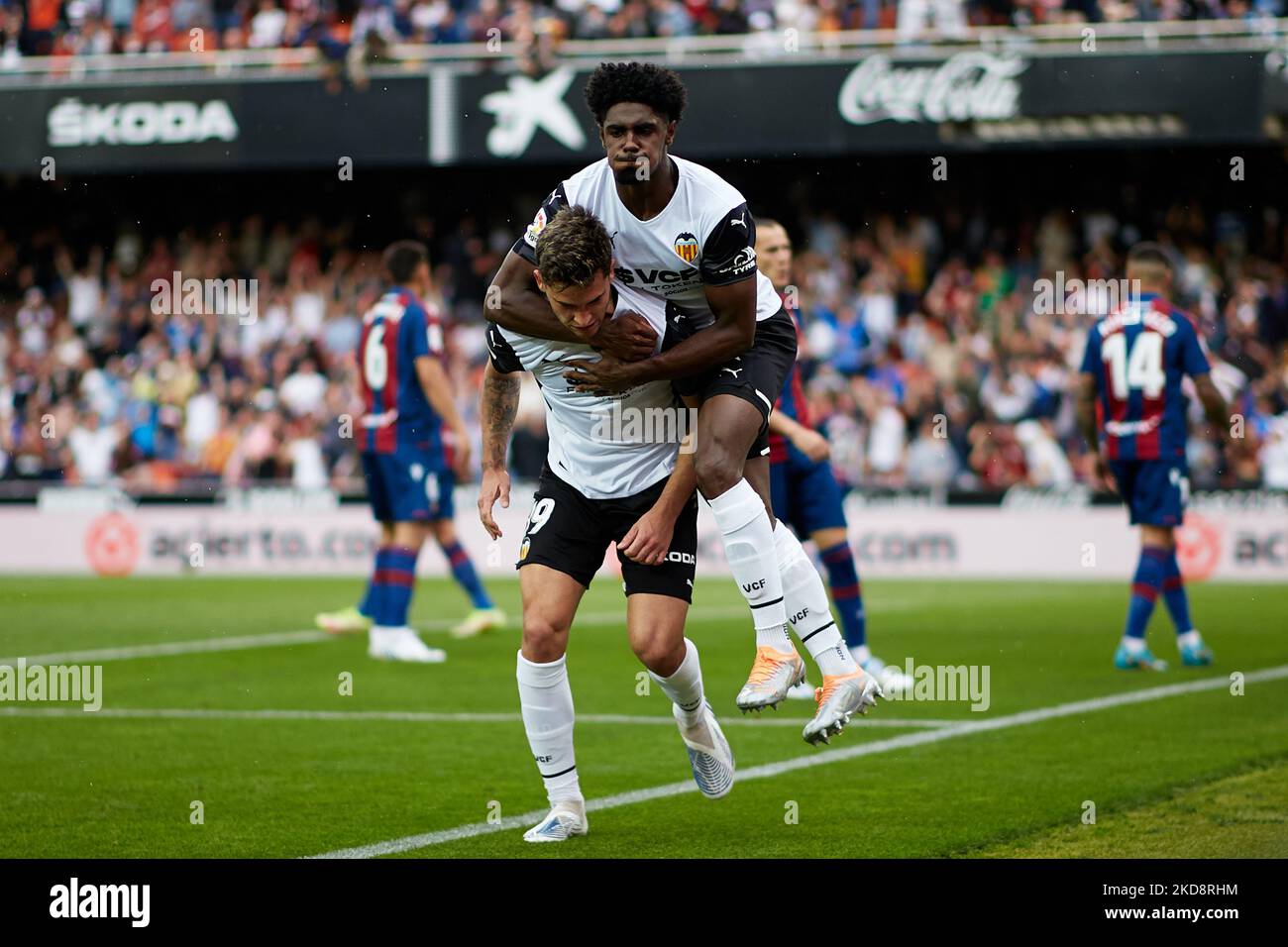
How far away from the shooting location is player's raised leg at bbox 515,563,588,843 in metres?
6.07

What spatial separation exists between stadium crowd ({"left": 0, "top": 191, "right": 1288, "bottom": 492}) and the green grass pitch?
684cm

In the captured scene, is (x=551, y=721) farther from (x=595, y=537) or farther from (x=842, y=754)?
(x=842, y=754)

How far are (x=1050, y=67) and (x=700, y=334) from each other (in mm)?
17050

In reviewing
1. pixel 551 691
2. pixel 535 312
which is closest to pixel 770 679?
pixel 551 691

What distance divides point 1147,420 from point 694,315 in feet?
19.5

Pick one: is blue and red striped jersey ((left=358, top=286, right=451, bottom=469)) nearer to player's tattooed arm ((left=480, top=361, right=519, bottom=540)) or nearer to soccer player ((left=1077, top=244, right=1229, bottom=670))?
soccer player ((left=1077, top=244, right=1229, bottom=670))

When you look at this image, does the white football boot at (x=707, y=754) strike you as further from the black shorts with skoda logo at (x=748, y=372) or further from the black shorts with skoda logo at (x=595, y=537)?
the black shorts with skoda logo at (x=748, y=372)

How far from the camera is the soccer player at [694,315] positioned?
572 centimetres

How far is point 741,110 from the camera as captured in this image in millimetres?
23328

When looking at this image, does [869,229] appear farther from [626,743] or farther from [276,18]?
[626,743]

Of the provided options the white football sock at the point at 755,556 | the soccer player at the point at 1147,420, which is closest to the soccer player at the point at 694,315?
the white football sock at the point at 755,556

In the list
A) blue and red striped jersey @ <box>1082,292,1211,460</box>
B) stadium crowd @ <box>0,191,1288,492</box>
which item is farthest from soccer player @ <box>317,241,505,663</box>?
stadium crowd @ <box>0,191,1288,492</box>

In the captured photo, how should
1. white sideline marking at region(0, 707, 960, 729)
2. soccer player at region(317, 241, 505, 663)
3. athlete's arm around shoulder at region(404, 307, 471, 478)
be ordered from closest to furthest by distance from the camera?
1. white sideline marking at region(0, 707, 960, 729)
2. athlete's arm around shoulder at region(404, 307, 471, 478)
3. soccer player at region(317, 241, 505, 663)

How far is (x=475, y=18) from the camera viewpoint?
2436cm
